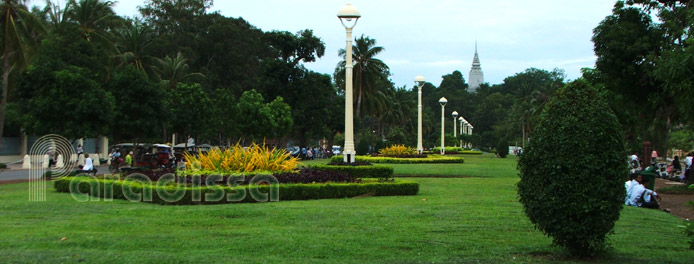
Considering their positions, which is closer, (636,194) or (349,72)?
(636,194)

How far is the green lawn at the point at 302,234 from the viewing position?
7.06 meters

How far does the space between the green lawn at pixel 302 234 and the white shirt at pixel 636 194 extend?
5.78 ft

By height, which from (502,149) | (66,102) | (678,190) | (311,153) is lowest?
(678,190)

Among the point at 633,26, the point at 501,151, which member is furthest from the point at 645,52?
the point at 501,151

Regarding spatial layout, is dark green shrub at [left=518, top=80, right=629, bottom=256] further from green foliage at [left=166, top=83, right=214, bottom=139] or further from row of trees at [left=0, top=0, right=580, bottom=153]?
green foliage at [left=166, top=83, right=214, bottom=139]

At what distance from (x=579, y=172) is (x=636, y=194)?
27.3 ft

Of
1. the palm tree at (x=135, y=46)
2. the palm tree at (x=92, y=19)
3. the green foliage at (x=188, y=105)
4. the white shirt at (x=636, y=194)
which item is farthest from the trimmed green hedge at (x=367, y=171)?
the palm tree at (x=135, y=46)

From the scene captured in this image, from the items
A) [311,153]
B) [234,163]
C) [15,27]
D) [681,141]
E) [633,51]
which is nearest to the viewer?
[234,163]

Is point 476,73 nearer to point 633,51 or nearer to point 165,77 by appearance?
point 165,77

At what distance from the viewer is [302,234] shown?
831 cm

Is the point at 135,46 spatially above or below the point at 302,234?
above

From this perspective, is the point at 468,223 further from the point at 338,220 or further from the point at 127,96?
the point at 127,96

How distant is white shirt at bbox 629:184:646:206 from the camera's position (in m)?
13.8

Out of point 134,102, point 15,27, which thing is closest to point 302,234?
point 15,27
